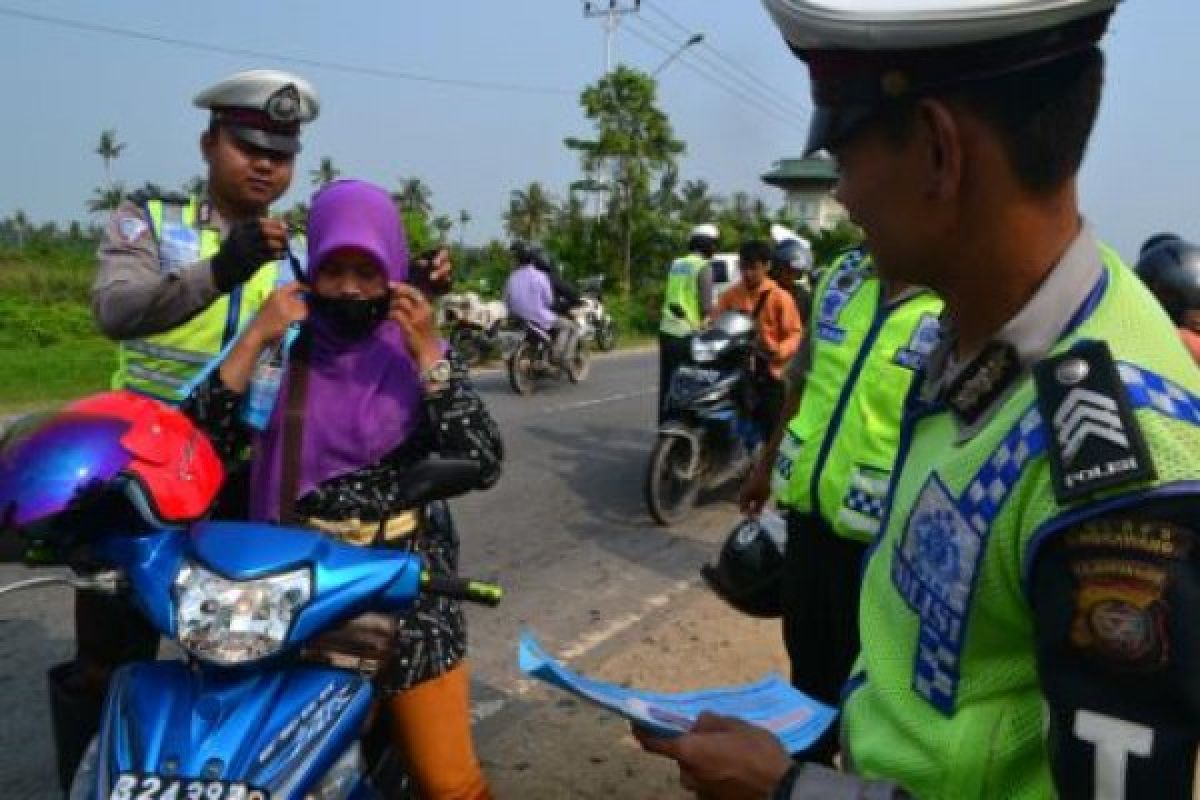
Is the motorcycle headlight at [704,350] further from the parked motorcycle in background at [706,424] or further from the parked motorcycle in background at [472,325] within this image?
the parked motorcycle in background at [472,325]

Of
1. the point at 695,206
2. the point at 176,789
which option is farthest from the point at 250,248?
the point at 695,206

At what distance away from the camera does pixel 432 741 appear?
6.84ft

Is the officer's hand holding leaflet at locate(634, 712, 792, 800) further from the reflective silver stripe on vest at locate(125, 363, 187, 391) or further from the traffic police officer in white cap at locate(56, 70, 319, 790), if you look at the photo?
the reflective silver stripe on vest at locate(125, 363, 187, 391)

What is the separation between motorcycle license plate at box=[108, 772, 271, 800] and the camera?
1.39 m

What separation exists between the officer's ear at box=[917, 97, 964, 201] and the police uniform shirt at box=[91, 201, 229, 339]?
180 centimetres

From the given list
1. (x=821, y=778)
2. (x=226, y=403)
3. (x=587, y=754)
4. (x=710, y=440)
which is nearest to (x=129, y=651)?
(x=226, y=403)

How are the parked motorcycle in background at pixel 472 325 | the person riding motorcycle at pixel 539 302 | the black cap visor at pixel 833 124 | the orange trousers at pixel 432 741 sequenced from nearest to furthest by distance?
the black cap visor at pixel 833 124, the orange trousers at pixel 432 741, the person riding motorcycle at pixel 539 302, the parked motorcycle in background at pixel 472 325

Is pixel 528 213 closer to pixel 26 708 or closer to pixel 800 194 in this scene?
pixel 800 194

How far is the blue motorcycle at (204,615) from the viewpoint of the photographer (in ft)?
4.78

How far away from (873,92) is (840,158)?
0.09 metres

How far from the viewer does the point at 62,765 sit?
2.11m

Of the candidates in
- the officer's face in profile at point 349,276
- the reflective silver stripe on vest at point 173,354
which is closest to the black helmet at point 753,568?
the officer's face in profile at point 349,276

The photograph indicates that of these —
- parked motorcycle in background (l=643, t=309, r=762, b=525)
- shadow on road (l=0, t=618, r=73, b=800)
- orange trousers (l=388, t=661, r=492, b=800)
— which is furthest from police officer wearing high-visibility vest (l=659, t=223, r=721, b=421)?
orange trousers (l=388, t=661, r=492, b=800)

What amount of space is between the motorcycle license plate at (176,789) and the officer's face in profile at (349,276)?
111 centimetres
